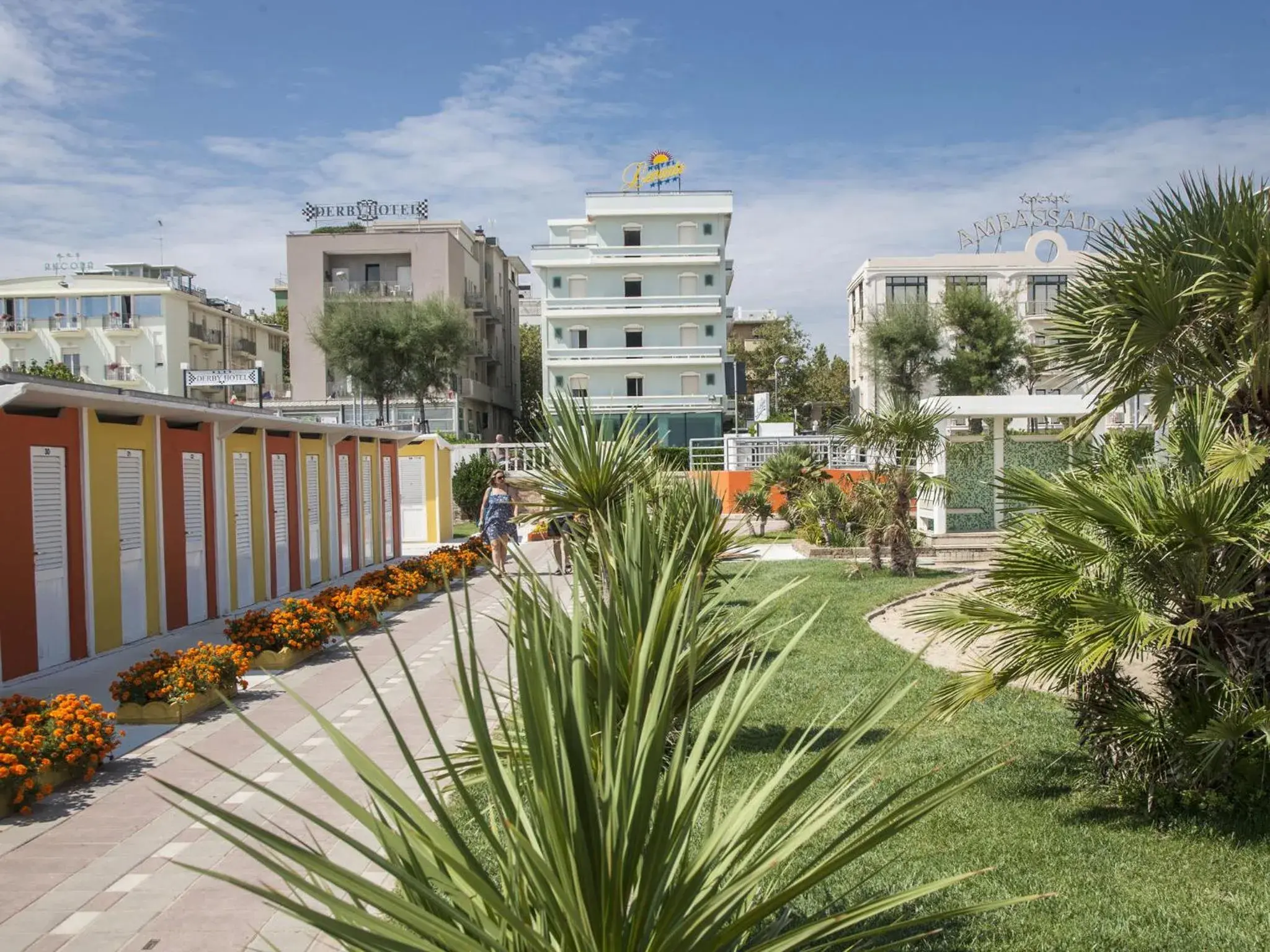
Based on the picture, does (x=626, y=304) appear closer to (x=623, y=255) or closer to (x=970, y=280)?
(x=623, y=255)

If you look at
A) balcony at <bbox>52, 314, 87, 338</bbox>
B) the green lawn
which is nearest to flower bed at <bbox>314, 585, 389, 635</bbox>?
the green lawn

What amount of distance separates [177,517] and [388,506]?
32.2ft

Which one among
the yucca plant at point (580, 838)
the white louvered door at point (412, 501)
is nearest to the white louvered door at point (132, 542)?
the yucca plant at point (580, 838)

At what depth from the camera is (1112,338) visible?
20.8 feet

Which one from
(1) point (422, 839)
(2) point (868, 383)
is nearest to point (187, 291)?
(2) point (868, 383)

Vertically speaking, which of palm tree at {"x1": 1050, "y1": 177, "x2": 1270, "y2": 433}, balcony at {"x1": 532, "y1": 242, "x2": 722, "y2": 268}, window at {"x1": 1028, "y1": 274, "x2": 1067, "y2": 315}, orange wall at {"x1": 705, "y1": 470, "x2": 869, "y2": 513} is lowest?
orange wall at {"x1": 705, "y1": 470, "x2": 869, "y2": 513}

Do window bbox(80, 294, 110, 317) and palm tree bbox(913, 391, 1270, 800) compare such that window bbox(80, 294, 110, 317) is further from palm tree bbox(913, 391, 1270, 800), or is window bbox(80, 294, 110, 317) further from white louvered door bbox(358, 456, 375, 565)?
palm tree bbox(913, 391, 1270, 800)

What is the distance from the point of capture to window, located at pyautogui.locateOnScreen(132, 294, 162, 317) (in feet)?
211

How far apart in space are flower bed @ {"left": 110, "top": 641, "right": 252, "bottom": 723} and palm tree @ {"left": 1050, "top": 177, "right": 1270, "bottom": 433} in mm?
6917

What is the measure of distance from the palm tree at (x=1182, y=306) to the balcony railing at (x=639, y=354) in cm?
4645

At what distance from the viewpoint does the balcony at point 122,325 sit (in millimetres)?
64250

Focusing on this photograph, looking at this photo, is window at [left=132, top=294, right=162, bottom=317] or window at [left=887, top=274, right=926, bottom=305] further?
window at [left=132, top=294, right=162, bottom=317]

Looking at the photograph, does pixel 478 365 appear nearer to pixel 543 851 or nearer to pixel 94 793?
pixel 94 793

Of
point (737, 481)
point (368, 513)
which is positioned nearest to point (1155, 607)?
point (368, 513)
